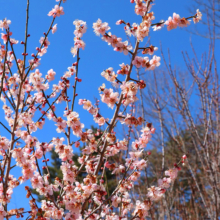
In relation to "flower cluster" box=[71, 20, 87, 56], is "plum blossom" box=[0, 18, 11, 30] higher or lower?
higher

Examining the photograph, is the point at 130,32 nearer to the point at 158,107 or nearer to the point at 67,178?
the point at 67,178

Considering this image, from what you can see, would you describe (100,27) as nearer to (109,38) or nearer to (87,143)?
(109,38)

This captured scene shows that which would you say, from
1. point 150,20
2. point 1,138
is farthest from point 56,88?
point 150,20

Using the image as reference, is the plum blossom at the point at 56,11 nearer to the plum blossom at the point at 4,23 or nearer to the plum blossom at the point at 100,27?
the plum blossom at the point at 4,23

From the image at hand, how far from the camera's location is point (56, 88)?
2.91 m

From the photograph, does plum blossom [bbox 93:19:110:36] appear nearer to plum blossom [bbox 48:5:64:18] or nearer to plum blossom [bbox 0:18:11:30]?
plum blossom [bbox 48:5:64:18]

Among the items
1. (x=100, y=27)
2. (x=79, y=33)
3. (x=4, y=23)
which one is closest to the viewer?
(x=100, y=27)

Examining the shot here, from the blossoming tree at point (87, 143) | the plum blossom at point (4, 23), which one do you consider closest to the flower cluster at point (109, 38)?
the blossoming tree at point (87, 143)

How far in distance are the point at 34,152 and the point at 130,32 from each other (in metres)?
Answer: 1.40

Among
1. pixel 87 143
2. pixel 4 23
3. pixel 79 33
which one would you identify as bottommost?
pixel 87 143

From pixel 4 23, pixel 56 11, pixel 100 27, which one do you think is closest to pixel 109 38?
pixel 100 27

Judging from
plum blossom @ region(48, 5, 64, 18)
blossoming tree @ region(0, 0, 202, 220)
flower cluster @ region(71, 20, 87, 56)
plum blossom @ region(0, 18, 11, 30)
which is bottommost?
blossoming tree @ region(0, 0, 202, 220)

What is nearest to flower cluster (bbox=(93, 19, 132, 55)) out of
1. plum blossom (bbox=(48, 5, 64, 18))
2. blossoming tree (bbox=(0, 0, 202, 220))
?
blossoming tree (bbox=(0, 0, 202, 220))

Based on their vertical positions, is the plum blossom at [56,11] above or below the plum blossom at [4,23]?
above
